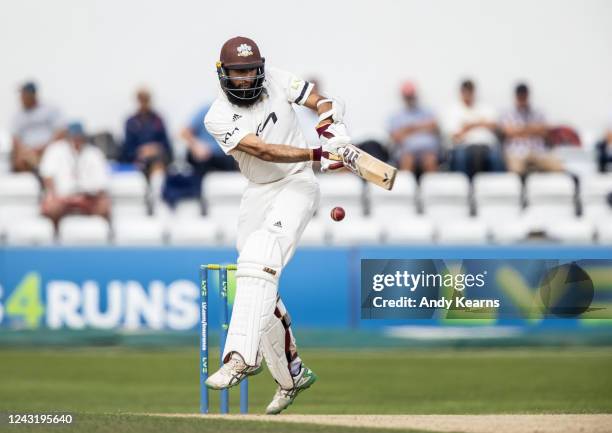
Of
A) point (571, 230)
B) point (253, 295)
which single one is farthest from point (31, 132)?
point (253, 295)

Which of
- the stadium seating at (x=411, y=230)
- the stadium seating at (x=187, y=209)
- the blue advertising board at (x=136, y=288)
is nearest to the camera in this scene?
the blue advertising board at (x=136, y=288)

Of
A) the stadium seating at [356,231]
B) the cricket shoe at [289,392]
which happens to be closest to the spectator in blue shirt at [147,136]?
the stadium seating at [356,231]

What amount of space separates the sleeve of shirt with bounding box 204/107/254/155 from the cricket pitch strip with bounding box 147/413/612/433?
1499 millimetres

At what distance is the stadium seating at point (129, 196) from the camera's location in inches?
543

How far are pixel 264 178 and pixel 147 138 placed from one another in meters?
6.42

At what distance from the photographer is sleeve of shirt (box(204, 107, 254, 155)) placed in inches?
300

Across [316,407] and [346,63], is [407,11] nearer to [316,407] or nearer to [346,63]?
[346,63]

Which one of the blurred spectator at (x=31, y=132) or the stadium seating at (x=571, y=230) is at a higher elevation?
the blurred spectator at (x=31, y=132)

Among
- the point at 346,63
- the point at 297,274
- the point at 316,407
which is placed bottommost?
the point at 316,407

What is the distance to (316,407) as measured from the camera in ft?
32.6

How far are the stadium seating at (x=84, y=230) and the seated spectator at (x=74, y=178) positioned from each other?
149 mm

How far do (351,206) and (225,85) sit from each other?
Answer: 599 cm

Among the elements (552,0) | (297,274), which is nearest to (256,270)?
(297,274)

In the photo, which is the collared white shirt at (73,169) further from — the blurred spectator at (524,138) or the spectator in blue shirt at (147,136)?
the blurred spectator at (524,138)
